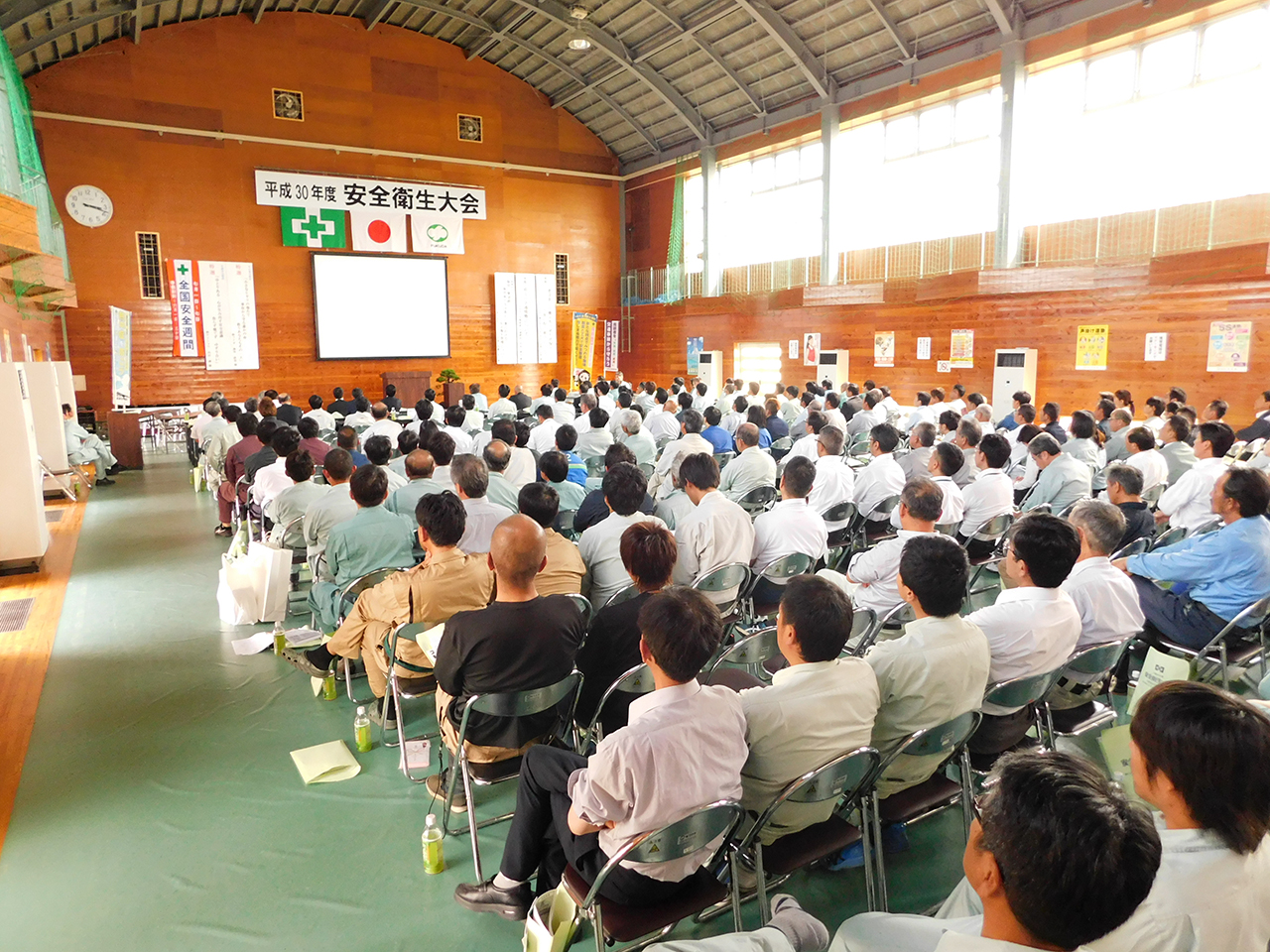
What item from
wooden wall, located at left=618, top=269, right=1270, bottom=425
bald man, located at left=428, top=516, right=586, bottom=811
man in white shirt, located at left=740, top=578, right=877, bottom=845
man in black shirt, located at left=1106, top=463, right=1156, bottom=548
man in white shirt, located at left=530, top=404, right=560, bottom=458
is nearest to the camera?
man in white shirt, located at left=740, top=578, right=877, bottom=845

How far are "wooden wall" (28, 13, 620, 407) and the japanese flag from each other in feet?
3.71

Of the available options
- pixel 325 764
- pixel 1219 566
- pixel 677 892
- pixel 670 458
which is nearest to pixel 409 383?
pixel 670 458

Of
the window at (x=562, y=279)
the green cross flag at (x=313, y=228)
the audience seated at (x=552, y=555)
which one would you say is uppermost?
the green cross flag at (x=313, y=228)

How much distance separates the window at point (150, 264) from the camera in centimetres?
1647

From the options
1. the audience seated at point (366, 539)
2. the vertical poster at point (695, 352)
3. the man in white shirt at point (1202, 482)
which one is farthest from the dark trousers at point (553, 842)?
the vertical poster at point (695, 352)

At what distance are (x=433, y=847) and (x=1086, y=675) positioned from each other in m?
2.84

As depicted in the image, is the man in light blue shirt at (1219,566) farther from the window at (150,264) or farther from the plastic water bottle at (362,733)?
the window at (150,264)

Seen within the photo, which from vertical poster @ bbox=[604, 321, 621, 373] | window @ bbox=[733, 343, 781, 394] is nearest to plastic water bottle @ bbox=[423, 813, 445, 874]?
window @ bbox=[733, 343, 781, 394]

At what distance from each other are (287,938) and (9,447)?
6.51 m

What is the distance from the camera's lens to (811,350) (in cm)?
1811

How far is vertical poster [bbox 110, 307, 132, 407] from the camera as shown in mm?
14688

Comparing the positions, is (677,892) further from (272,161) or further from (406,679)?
(272,161)

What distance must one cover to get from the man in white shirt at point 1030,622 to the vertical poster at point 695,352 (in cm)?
1809

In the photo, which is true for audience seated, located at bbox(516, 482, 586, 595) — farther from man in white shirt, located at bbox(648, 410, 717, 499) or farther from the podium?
the podium
